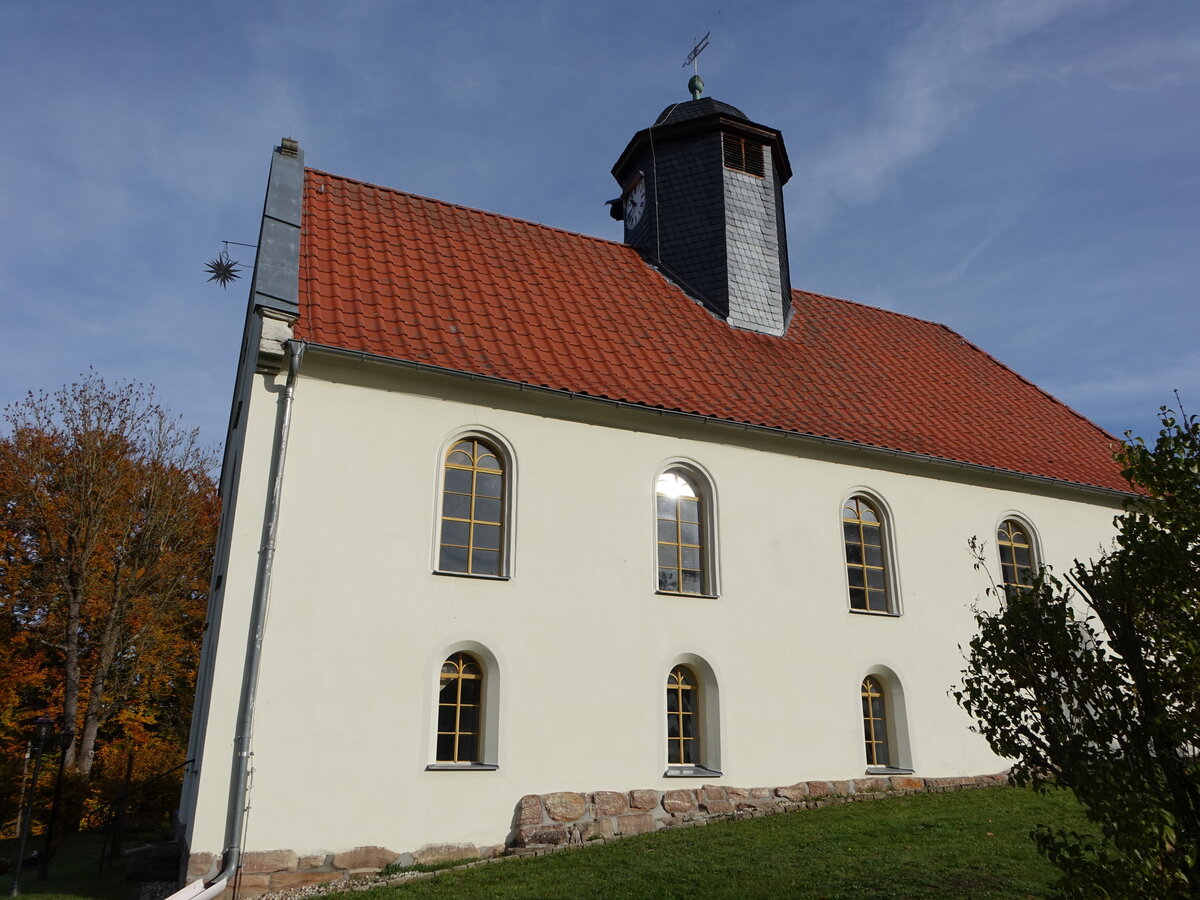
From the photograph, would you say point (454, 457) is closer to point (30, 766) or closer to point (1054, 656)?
point (1054, 656)

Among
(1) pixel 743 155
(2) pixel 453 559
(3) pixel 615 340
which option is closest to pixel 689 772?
(2) pixel 453 559

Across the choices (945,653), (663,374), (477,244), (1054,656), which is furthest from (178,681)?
(1054,656)

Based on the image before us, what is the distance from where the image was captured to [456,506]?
426 inches

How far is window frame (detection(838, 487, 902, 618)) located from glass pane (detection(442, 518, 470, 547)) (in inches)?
216

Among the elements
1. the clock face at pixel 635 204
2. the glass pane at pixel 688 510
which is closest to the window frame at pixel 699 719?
the glass pane at pixel 688 510

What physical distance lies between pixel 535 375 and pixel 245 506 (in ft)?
12.6

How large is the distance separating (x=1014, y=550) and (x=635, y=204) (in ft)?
31.2

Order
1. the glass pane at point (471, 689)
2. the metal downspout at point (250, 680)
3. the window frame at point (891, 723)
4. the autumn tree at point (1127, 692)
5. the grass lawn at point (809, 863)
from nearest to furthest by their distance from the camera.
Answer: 1. the autumn tree at point (1127, 692)
2. the grass lawn at point (809, 863)
3. the metal downspout at point (250, 680)
4. the glass pane at point (471, 689)
5. the window frame at point (891, 723)

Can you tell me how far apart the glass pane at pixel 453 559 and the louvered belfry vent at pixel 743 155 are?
33.0ft

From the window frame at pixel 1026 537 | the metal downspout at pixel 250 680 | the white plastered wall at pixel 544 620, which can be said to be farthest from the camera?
the window frame at pixel 1026 537

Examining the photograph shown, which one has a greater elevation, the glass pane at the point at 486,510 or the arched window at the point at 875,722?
the glass pane at the point at 486,510

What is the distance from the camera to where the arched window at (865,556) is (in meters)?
13.1

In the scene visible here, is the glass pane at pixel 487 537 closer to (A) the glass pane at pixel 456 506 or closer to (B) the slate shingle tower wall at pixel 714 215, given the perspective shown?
(A) the glass pane at pixel 456 506

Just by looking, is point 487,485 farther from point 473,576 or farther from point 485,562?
point 473,576
